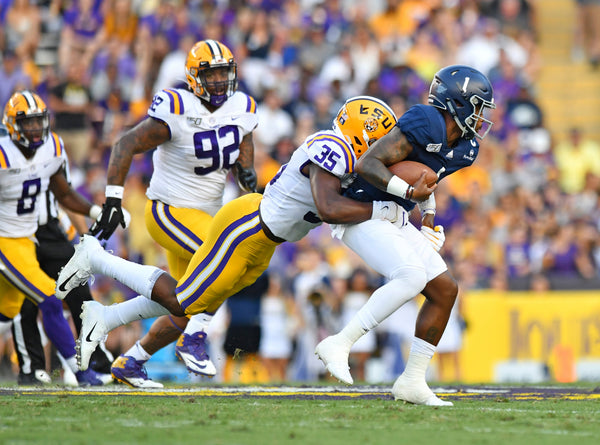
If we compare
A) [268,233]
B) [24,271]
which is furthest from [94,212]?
[268,233]

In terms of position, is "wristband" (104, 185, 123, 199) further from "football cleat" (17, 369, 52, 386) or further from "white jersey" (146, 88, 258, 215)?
"football cleat" (17, 369, 52, 386)

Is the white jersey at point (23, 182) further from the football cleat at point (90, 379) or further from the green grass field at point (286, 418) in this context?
the green grass field at point (286, 418)

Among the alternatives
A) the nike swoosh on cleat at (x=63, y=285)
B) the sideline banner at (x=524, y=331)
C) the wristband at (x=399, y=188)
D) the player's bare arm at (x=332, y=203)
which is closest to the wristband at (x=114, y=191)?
the nike swoosh on cleat at (x=63, y=285)

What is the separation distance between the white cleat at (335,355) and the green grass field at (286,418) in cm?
19

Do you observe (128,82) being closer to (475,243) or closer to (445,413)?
(475,243)

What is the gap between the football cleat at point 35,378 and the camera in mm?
6789

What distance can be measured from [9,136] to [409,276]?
3.14 meters

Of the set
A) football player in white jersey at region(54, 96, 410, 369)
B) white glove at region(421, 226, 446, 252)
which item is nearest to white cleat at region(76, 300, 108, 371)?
football player in white jersey at region(54, 96, 410, 369)

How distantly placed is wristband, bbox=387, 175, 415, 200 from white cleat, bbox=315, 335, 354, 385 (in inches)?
28.9

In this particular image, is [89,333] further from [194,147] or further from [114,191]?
Result: [194,147]

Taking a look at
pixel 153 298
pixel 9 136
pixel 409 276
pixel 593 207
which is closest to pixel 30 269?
pixel 9 136

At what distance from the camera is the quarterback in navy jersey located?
4.69 meters

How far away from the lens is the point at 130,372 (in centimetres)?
586

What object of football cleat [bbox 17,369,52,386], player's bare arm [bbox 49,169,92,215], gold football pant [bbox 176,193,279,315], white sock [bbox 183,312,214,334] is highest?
player's bare arm [bbox 49,169,92,215]
